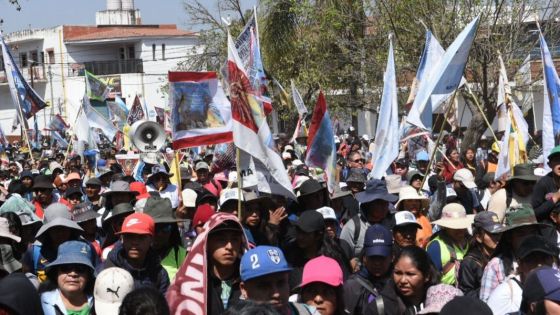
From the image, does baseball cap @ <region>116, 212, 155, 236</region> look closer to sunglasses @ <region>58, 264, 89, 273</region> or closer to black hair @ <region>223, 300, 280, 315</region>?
sunglasses @ <region>58, 264, 89, 273</region>

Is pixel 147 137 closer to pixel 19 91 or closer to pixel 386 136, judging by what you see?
pixel 19 91

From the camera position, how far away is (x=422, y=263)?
568cm

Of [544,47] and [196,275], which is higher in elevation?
[544,47]

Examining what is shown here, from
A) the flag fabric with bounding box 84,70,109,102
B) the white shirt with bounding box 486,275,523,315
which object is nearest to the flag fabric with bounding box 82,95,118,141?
the flag fabric with bounding box 84,70,109,102

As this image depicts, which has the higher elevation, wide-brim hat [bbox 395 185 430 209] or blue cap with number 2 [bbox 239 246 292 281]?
blue cap with number 2 [bbox 239 246 292 281]

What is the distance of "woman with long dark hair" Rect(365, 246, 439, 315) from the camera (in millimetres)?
5586

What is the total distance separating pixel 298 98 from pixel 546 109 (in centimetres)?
972

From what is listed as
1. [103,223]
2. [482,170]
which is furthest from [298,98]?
[103,223]

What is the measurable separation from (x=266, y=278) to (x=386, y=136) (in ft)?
20.2

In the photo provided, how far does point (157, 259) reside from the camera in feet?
20.7

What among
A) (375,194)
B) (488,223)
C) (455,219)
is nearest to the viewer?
(488,223)

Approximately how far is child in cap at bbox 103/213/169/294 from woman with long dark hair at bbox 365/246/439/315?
133 cm

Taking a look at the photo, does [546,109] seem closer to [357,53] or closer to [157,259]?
[157,259]

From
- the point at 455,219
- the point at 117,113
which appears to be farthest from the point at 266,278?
the point at 117,113
